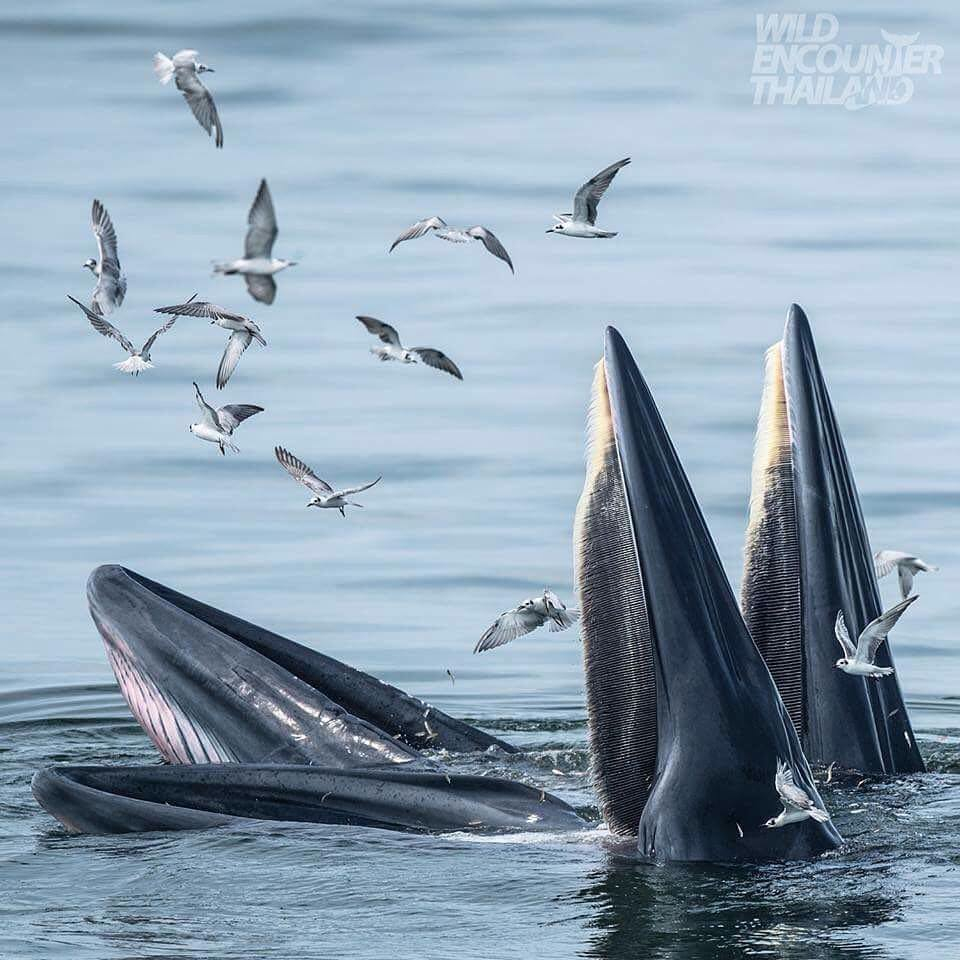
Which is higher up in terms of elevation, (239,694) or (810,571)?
(810,571)

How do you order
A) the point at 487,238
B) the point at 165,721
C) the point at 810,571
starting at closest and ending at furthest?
the point at 810,571 < the point at 165,721 < the point at 487,238

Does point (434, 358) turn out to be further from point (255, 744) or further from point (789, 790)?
point (789, 790)

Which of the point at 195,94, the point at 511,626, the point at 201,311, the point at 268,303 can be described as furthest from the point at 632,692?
the point at 195,94

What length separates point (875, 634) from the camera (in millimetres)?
8359

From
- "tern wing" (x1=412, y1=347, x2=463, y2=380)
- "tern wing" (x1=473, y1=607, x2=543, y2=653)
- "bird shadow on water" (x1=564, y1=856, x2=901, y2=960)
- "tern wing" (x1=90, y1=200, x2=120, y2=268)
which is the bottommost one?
"bird shadow on water" (x1=564, y1=856, x2=901, y2=960)

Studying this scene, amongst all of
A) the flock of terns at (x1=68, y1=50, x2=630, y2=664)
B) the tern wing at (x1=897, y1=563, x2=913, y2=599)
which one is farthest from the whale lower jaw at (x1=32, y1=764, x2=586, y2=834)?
the tern wing at (x1=897, y1=563, x2=913, y2=599)

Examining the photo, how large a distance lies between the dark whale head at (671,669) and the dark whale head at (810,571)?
83cm

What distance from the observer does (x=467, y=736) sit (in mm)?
9406

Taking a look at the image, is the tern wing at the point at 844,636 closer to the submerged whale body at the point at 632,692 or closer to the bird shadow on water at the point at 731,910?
the submerged whale body at the point at 632,692

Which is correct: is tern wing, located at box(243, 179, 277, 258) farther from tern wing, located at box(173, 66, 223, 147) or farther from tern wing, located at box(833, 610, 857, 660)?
tern wing, located at box(833, 610, 857, 660)

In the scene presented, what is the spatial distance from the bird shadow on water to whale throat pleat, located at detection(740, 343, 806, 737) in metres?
0.98

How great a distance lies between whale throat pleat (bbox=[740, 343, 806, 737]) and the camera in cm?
870

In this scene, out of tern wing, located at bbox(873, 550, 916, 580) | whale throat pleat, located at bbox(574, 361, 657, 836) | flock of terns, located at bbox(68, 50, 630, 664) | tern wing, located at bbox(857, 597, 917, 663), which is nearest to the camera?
whale throat pleat, located at bbox(574, 361, 657, 836)

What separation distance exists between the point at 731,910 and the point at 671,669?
78cm
